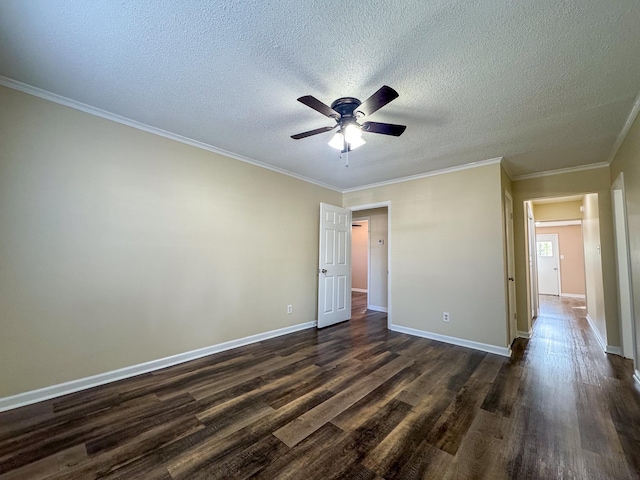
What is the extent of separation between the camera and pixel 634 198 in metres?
2.50

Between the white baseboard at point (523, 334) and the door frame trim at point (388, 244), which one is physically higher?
the door frame trim at point (388, 244)

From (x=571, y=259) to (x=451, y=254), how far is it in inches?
283

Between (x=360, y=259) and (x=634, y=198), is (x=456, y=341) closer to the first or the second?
(x=634, y=198)

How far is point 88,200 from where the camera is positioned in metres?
2.44

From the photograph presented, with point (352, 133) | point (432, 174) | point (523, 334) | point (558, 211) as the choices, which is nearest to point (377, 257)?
point (432, 174)

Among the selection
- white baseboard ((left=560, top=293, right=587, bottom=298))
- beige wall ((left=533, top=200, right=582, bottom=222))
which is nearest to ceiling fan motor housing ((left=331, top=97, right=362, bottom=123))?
beige wall ((left=533, top=200, right=582, bottom=222))

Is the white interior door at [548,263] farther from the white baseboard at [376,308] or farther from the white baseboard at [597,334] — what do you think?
the white baseboard at [376,308]

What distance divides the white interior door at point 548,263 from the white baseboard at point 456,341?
21.6 feet

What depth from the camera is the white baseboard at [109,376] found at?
6.86ft

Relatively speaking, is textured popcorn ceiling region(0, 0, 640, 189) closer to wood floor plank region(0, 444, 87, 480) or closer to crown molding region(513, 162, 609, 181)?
crown molding region(513, 162, 609, 181)


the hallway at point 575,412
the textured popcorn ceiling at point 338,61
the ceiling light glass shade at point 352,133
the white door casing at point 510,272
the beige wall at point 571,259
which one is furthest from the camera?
the beige wall at point 571,259

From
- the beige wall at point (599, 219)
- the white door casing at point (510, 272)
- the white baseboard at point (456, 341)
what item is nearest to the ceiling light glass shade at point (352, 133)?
the white door casing at point (510, 272)

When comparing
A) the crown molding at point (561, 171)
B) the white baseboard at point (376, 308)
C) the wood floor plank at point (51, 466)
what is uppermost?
the crown molding at point (561, 171)

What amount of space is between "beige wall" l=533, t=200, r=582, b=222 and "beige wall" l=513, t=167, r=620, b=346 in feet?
8.01
